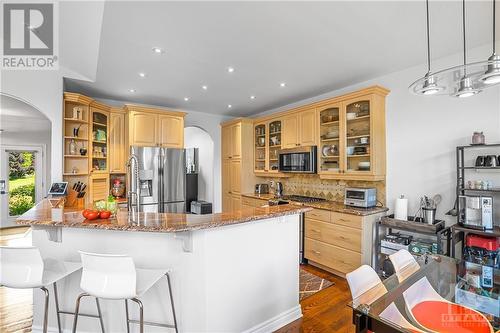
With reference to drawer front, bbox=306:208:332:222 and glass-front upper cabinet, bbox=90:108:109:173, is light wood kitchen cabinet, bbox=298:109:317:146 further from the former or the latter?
glass-front upper cabinet, bbox=90:108:109:173

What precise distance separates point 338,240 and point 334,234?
0.09m

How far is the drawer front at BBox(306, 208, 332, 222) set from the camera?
3559mm

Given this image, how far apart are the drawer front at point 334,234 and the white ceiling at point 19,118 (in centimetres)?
475

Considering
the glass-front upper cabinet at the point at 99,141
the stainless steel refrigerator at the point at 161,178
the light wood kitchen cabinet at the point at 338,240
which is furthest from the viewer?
the stainless steel refrigerator at the point at 161,178

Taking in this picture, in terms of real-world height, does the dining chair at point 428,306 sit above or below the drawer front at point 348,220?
below

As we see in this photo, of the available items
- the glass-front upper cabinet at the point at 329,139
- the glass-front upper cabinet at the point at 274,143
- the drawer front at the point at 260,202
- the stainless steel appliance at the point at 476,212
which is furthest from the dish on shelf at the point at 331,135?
the stainless steel appliance at the point at 476,212

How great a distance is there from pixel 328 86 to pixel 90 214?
365cm

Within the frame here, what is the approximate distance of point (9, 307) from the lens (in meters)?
2.58

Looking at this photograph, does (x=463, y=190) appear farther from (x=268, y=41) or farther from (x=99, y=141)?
(x=99, y=141)

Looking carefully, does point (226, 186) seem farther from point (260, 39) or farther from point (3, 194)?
point (3, 194)

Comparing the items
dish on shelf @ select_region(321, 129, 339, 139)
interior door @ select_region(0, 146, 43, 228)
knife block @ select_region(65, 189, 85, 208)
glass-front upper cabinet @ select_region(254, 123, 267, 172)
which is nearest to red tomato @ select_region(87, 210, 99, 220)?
knife block @ select_region(65, 189, 85, 208)

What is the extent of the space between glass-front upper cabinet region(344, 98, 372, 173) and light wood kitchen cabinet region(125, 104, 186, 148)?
3092mm

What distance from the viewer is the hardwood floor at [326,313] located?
227cm

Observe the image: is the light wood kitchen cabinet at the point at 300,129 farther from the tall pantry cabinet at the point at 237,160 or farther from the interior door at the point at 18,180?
the interior door at the point at 18,180
